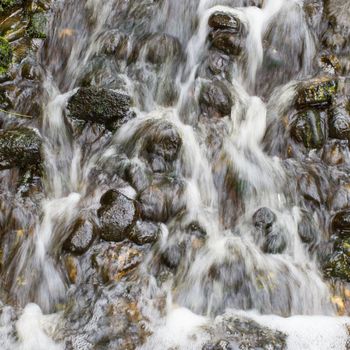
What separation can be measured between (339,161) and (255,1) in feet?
11.0

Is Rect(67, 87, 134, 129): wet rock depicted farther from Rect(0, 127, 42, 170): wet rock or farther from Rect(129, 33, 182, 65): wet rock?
Rect(129, 33, 182, 65): wet rock

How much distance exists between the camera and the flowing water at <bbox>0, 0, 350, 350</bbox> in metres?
4.71

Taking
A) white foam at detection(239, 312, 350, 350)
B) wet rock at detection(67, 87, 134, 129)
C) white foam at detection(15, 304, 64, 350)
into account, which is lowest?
white foam at detection(15, 304, 64, 350)

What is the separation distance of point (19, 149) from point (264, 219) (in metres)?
3.23

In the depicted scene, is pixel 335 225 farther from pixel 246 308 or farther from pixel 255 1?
pixel 255 1

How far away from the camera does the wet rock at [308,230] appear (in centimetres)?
547

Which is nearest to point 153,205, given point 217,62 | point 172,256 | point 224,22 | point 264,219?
point 172,256

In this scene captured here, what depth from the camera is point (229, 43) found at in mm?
7047

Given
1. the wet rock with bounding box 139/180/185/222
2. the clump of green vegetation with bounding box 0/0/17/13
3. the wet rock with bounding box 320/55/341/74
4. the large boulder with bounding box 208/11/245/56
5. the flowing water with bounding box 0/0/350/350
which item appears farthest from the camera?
the clump of green vegetation with bounding box 0/0/17/13

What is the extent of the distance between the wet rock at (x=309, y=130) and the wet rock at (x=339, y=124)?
0.45 feet

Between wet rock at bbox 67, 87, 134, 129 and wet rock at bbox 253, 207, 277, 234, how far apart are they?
2329 mm

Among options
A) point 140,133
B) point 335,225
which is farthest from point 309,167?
point 140,133

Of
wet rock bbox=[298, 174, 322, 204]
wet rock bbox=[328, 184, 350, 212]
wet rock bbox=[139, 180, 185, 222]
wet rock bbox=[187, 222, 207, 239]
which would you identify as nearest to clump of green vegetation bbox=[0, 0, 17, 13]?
wet rock bbox=[139, 180, 185, 222]

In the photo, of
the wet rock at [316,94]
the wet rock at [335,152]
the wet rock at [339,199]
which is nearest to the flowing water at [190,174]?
the wet rock at [316,94]
